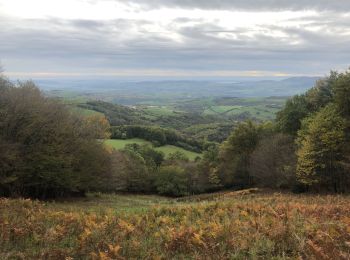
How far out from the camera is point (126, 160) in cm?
6919

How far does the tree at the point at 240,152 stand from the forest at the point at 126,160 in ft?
0.57

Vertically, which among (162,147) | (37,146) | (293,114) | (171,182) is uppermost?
(293,114)

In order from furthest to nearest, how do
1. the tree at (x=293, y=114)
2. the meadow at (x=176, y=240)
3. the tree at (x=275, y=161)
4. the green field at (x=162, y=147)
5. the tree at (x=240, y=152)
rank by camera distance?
1. the green field at (x=162, y=147)
2. the tree at (x=240, y=152)
3. the tree at (x=293, y=114)
4. the tree at (x=275, y=161)
5. the meadow at (x=176, y=240)

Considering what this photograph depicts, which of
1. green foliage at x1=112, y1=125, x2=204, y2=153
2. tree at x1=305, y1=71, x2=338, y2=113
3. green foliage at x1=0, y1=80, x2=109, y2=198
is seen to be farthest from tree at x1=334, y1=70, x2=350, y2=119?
green foliage at x1=112, y1=125, x2=204, y2=153

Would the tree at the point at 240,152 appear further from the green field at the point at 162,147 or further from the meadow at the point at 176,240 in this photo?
the meadow at the point at 176,240

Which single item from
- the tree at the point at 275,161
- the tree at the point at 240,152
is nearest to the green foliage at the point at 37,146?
the tree at the point at 275,161

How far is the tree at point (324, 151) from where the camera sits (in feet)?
133

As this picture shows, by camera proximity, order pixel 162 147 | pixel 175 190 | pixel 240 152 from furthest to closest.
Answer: pixel 162 147 → pixel 175 190 → pixel 240 152

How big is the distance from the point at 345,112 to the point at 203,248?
39249 millimetres

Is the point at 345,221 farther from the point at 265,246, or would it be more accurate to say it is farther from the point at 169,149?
the point at 169,149

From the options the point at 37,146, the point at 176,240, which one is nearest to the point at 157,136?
the point at 37,146

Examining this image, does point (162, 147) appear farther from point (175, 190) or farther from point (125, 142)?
point (175, 190)

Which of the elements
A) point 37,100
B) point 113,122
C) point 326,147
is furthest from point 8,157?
point 113,122

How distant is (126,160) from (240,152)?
20880 mm
